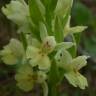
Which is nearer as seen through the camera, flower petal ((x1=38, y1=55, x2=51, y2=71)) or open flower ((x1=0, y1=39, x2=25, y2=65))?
flower petal ((x1=38, y1=55, x2=51, y2=71))

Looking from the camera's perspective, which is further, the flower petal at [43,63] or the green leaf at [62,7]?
the green leaf at [62,7]

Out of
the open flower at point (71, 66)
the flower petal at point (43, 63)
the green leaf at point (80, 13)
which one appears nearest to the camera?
the flower petal at point (43, 63)

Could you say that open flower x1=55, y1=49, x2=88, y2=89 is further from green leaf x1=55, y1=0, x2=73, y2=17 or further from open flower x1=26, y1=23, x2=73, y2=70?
green leaf x1=55, y1=0, x2=73, y2=17

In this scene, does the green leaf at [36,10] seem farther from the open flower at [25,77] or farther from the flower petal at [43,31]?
the open flower at [25,77]

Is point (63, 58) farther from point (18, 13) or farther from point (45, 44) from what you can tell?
point (18, 13)

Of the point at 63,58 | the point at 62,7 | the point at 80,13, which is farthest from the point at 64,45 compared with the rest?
the point at 80,13

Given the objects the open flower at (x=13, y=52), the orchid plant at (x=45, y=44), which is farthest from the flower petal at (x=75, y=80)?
the open flower at (x=13, y=52)

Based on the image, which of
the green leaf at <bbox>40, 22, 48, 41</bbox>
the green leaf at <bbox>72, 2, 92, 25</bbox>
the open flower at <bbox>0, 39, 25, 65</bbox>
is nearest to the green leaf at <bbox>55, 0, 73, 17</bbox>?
the green leaf at <bbox>40, 22, 48, 41</bbox>
